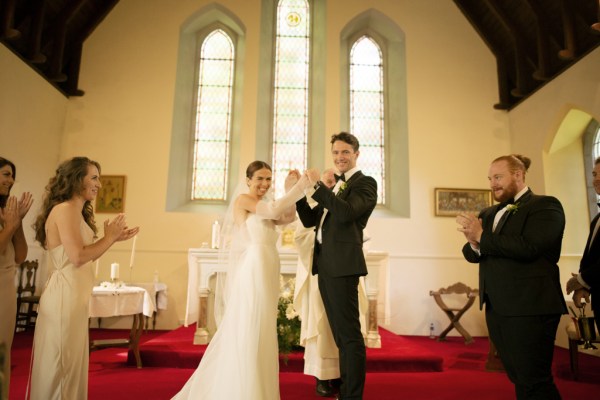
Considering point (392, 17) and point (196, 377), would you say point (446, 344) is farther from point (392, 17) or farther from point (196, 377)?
point (392, 17)

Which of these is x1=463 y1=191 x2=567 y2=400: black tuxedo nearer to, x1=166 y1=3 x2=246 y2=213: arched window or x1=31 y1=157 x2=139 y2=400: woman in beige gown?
x1=31 y1=157 x2=139 y2=400: woman in beige gown

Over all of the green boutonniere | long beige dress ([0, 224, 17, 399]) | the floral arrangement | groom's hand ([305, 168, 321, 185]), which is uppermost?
groom's hand ([305, 168, 321, 185])

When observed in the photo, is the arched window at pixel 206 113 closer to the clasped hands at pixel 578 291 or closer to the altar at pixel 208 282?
the altar at pixel 208 282

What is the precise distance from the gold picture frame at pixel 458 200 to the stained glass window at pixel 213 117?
12.2ft

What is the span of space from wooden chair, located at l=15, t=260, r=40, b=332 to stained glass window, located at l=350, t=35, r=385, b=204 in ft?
18.0

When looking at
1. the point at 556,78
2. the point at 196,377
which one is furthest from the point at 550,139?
the point at 196,377

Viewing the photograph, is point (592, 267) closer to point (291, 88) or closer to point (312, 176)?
point (312, 176)

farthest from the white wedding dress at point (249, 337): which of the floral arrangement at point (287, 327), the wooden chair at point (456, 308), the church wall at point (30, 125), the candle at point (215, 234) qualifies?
the church wall at point (30, 125)

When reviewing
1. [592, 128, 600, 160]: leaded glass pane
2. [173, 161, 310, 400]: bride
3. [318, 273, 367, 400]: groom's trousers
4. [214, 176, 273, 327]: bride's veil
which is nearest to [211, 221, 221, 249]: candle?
[214, 176, 273, 327]: bride's veil

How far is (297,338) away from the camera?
440 cm

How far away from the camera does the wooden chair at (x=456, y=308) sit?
21.1 feet

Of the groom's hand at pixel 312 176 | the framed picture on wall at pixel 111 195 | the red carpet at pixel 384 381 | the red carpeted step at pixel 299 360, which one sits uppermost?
the framed picture on wall at pixel 111 195

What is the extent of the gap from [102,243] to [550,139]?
22.3 feet

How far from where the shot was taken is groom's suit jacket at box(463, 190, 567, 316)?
2.12m
